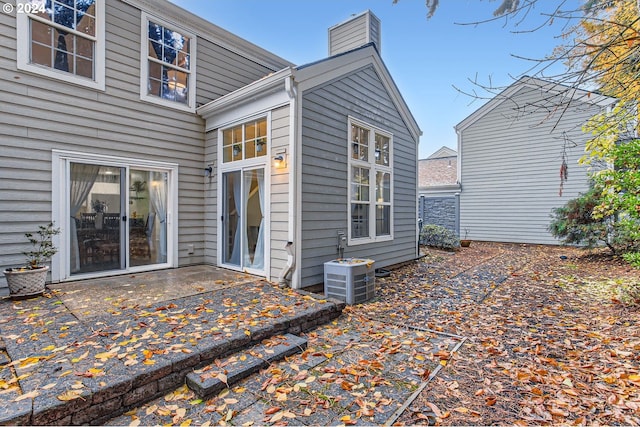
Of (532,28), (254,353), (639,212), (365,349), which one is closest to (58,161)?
(254,353)

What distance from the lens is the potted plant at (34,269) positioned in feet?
13.4

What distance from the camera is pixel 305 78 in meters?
4.95

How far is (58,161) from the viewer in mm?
4836

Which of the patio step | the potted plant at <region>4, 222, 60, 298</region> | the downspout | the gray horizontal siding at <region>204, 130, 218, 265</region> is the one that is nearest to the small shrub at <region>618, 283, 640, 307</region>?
the patio step

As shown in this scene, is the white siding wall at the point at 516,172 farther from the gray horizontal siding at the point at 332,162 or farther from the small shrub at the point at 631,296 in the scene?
the small shrub at the point at 631,296

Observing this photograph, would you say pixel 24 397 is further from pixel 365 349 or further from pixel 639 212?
pixel 639 212

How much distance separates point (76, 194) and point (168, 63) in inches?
119

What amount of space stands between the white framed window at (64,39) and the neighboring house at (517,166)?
11.7 metres

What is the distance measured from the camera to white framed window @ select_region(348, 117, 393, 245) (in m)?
6.22

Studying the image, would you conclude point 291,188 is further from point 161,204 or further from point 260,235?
point 161,204

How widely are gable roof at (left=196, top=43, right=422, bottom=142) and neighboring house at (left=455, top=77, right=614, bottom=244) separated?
6601mm

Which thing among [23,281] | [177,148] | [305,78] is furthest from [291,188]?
[23,281]

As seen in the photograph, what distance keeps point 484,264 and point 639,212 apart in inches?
151

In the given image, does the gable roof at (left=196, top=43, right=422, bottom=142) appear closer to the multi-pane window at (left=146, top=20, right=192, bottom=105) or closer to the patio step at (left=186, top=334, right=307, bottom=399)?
the multi-pane window at (left=146, top=20, right=192, bottom=105)
